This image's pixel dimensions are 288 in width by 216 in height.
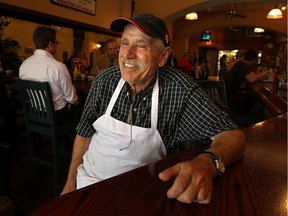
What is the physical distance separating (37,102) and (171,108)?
1.47 m

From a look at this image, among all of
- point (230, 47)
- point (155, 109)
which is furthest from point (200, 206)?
point (230, 47)

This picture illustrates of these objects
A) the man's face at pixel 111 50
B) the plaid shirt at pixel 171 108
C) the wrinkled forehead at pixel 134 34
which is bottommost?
the plaid shirt at pixel 171 108

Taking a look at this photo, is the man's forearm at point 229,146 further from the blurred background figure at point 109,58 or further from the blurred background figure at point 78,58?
the blurred background figure at point 78,58

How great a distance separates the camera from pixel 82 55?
16.4 feet

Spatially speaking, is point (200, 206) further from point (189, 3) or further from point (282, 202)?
point (189, 3)

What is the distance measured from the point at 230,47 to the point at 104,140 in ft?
53.9

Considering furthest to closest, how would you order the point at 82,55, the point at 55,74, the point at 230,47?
1. the point at 230,47
2. the point at 82,55
3. the point at 55,74

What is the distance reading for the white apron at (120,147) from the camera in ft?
3.73

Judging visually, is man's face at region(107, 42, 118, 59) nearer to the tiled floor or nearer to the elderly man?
the tiled floor

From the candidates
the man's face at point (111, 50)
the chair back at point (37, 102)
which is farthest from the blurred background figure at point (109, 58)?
the chair back at point (37, 102)

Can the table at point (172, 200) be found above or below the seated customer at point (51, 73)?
below

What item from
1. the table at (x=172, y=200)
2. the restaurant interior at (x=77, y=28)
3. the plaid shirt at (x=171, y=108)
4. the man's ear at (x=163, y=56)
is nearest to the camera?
the table at (x=172, y=200)

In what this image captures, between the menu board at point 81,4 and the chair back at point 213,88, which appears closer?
the chair back at point 213,88

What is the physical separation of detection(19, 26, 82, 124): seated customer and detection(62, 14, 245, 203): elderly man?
4.13 feet
